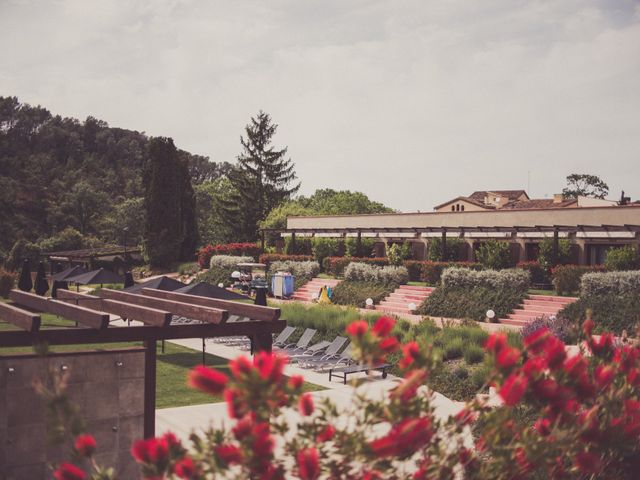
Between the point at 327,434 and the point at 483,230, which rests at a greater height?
the point at 483,230

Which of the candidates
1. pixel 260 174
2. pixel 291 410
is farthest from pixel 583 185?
pixel 291 410

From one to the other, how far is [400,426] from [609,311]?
780 inches

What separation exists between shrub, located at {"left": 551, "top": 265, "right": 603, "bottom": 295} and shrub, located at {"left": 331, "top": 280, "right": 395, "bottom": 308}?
7.31m

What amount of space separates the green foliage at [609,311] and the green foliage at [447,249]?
38.6 feet

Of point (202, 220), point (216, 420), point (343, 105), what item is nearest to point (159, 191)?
point (343, 105)

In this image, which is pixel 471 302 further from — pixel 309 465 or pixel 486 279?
pixel 309 465

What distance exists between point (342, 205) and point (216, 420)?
6898 cm

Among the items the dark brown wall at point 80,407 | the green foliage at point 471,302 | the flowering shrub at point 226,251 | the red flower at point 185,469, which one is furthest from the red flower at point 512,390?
the flowering shrub at point 226,251

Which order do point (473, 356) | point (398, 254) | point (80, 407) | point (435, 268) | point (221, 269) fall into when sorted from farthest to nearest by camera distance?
point (221, 269), point (398, 254), point (435, 268), point (473, 356), point (80, 407)

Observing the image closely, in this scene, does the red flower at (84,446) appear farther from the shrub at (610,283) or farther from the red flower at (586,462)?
the shrub at (610,283)

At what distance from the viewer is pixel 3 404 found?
24.1 ft

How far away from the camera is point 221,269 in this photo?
1532 inches

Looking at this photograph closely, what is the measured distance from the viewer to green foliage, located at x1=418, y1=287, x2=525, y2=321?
23.7 m

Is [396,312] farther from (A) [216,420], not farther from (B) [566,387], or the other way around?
(B) [566,387]
